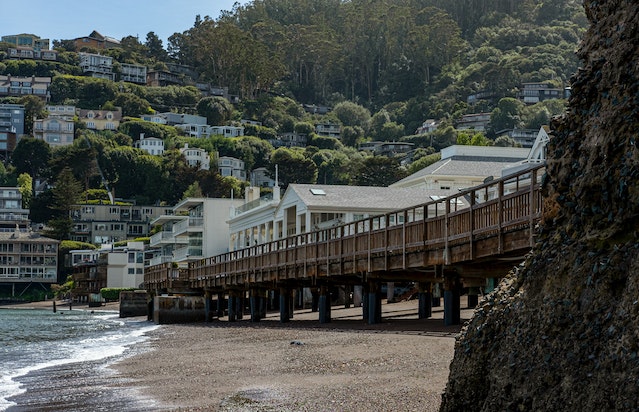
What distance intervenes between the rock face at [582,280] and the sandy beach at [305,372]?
2.52 metres

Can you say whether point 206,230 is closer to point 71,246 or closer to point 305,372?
point 305,372

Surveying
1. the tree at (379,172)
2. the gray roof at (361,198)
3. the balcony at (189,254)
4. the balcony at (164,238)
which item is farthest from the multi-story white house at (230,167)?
the gray roof at (361,198)

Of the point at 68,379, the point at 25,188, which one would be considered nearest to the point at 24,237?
the point at 25,188

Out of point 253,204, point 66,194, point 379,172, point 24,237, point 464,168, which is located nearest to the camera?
point 464,168

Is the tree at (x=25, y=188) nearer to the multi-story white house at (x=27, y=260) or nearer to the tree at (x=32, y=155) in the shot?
the tree at (x=32, y=155)

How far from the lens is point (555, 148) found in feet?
34.0

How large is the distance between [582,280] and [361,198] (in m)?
46.6

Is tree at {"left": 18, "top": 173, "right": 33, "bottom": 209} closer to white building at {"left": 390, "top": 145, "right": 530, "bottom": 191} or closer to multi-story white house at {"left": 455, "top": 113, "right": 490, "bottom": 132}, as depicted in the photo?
multi-story white house at {"left": 455, "top": 113, "right": 490, "bottom": 132}

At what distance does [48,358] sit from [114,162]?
158289mm

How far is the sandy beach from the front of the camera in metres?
13.7

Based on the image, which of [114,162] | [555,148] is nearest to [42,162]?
[114,162]

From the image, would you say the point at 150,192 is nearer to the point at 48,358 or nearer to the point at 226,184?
the point at 226,184

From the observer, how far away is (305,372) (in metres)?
17.7

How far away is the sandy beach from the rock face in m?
2.52
